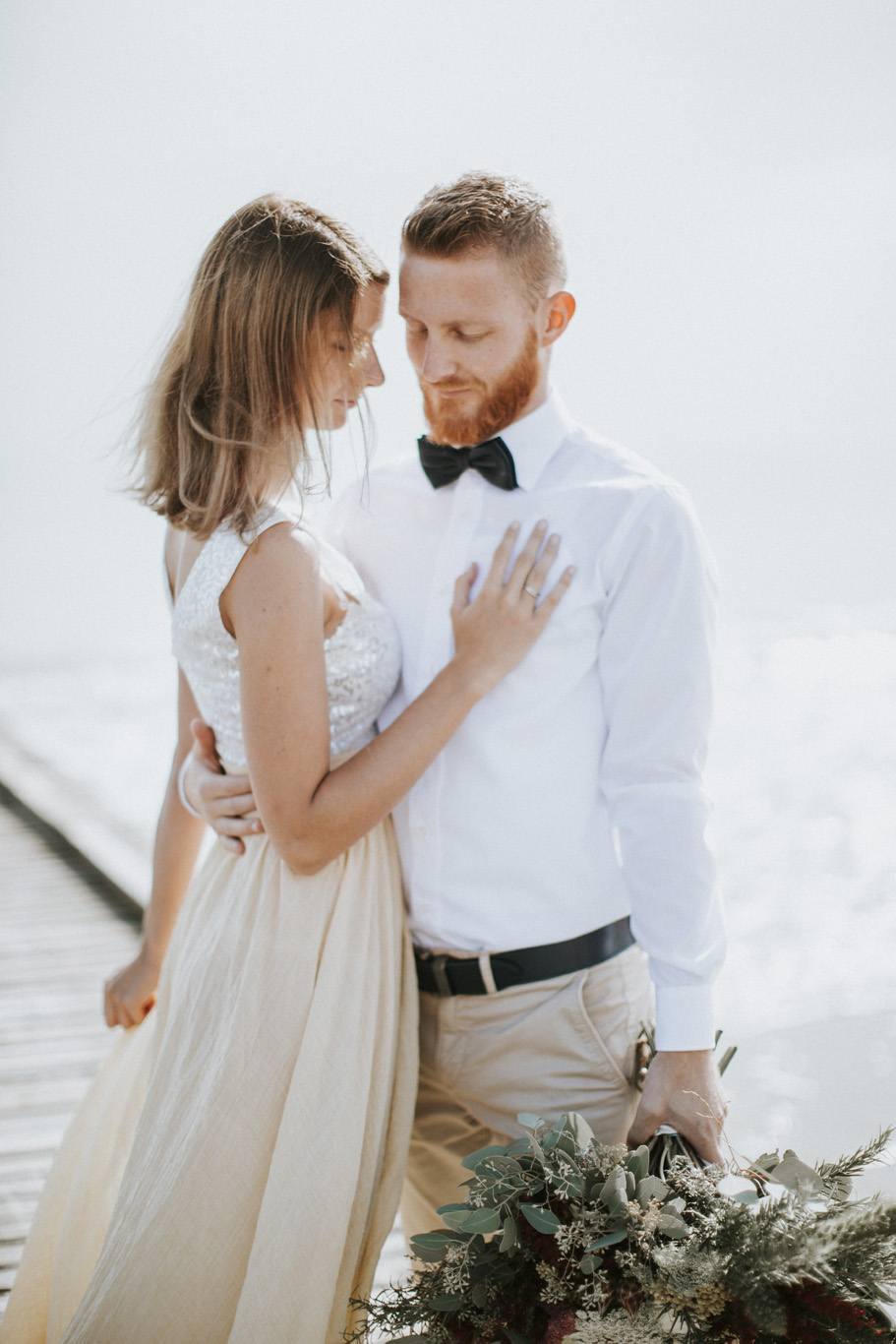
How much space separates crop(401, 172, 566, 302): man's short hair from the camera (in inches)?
68.4

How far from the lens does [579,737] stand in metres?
1.75

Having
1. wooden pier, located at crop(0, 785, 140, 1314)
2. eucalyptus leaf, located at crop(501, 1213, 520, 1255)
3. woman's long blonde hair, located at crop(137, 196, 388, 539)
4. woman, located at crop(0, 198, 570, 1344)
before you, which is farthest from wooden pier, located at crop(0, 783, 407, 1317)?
woman's long blonde hair, located at crop(137, 196, 388, 539)

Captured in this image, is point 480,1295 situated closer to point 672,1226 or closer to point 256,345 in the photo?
point 672,1226

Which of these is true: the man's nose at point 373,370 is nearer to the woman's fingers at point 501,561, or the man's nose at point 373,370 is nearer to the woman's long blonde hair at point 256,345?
the woman's long blonde hair at point 256,345

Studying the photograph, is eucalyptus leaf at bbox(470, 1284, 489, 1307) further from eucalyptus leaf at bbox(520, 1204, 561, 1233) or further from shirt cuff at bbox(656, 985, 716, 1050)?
shirt cuff at bbox(656, 985, 716, 1050)

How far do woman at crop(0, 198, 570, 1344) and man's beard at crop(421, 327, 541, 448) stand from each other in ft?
0.45

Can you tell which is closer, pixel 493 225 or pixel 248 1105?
pixel 248 1105

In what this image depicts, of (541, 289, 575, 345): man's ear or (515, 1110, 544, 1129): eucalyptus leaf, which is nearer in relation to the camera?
(515, 1110, 544, 1129): eucalyptus leaf

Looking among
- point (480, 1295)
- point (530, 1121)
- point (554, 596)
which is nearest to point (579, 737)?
point (554, 596)

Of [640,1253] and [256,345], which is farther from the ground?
[256,345]

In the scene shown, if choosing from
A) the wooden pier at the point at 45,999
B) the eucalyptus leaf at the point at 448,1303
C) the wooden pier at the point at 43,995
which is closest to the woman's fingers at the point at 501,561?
the eucalyptus leaf at the point at 448,1303

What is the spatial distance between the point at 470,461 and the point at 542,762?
0.56m

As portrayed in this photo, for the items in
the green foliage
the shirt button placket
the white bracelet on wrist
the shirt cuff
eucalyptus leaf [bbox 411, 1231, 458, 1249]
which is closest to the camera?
the green foliage

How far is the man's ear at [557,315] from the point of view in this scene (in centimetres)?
185
